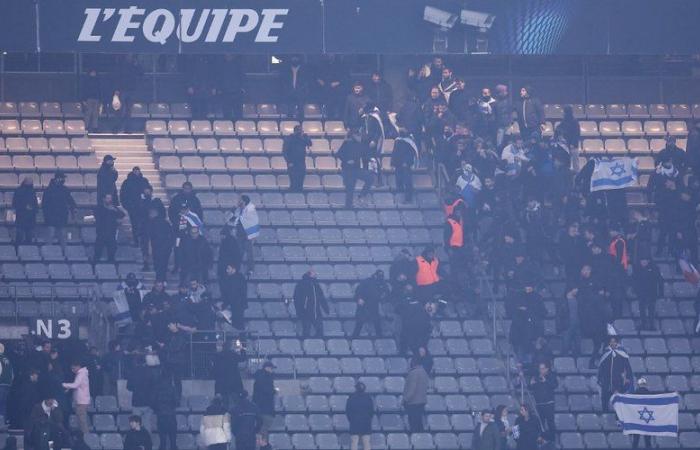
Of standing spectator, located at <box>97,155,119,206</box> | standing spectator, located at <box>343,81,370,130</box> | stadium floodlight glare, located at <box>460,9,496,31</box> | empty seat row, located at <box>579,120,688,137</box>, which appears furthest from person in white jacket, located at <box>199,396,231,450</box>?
empty seat row, located at <box>579,120,688,137</box>

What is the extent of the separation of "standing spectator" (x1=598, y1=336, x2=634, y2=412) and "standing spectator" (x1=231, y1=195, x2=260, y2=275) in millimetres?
6382

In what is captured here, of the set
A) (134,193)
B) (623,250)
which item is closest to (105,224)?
(134,193)

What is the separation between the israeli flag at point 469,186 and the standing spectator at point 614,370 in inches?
171

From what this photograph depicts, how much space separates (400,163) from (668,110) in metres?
6.75

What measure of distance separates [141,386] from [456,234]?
635 cm

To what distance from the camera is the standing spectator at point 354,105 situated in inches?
1363

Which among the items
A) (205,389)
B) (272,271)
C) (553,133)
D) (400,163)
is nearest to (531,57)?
(553,133)

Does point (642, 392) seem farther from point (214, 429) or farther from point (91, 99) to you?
point (91, 99)

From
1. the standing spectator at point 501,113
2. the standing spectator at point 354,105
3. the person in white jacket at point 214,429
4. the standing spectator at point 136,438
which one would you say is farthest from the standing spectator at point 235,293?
the standing spectator at point 501,113

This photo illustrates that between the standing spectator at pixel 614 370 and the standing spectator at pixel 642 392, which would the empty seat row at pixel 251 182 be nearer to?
the standing spectator at pixel 614 370

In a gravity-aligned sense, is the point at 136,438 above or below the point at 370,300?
below

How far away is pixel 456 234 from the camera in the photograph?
31.2 meters

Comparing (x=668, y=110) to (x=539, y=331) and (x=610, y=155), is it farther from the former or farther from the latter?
(x=539, y=331)

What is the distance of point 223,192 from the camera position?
33.9m
